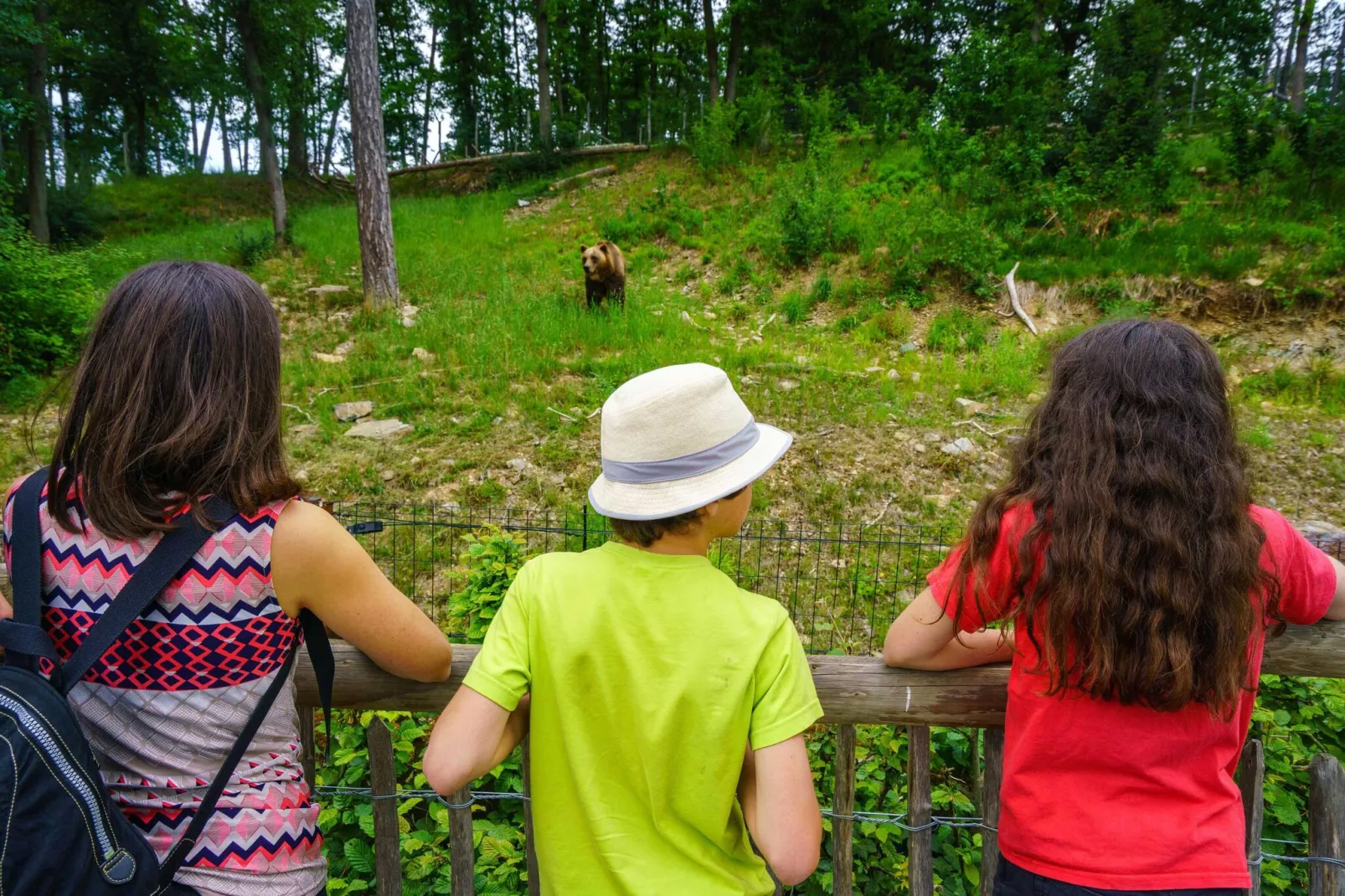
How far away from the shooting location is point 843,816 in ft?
6.71

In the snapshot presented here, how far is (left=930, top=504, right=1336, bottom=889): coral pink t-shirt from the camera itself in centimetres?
145

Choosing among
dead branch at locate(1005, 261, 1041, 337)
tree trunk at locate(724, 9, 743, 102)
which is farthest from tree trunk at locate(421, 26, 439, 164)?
dead branch at locate(1005, 261, 1041, 337)

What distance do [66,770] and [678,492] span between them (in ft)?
3.15

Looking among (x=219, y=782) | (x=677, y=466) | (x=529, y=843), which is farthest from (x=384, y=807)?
(x=677, y=466)

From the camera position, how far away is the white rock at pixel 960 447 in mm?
7004

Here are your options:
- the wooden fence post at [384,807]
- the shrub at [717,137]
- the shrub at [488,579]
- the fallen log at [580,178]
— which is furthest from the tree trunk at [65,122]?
the wooden fence post at [384,807]

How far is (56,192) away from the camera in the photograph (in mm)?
19375

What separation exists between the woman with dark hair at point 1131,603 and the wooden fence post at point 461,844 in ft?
4.10

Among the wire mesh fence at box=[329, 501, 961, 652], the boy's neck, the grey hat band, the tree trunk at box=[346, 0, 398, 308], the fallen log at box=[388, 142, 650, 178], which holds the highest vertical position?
the fallen log at box=[388, 142, 650, 178]

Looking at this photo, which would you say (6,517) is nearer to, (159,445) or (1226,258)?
(159,445)

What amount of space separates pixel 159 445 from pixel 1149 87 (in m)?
14.5

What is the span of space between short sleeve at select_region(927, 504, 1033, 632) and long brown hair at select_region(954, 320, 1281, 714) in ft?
0.11

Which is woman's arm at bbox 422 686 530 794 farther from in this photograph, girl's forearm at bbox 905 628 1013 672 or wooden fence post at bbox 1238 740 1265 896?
wooden fence post at bbox 1238 740 1265 896

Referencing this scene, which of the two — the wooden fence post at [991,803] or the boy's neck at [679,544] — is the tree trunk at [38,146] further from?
the wooden fence post at [991,803]
